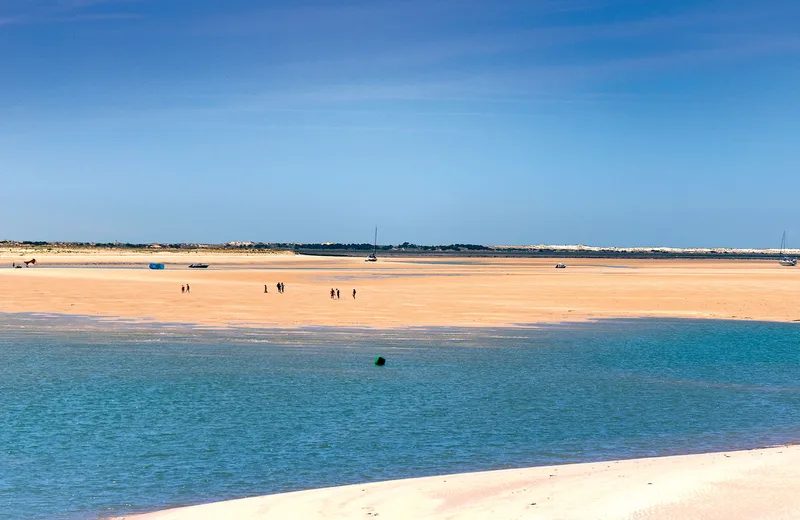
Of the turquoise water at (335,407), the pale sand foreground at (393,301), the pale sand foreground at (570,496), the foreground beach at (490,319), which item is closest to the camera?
the pale sand foreground at (570,496)

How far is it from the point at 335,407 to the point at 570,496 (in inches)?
433

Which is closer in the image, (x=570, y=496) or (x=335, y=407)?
(x=570, y=496)

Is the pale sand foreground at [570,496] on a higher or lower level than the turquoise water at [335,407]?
higher

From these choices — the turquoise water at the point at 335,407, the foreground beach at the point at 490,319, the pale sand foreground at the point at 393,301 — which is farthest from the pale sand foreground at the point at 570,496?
the pale sand foreground at the point at 393,301

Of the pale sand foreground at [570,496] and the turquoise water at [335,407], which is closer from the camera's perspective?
the pale sand foreground at [570,496]

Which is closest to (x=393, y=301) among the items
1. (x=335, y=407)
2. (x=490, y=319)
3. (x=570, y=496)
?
(x=490, y=319)

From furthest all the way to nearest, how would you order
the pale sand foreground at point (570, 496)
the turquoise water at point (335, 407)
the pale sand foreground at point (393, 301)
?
the pale sand foreground at point (393, 301)
the turquoise water at point (335, 407)
the pale sand foreground at point (570, 496)

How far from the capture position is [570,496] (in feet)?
44.5

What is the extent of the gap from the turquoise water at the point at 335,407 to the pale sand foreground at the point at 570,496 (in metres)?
1.41

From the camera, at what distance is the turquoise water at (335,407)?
55.4 feet

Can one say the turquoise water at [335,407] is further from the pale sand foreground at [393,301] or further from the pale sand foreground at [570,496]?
the pale sand foreground at [393,301]

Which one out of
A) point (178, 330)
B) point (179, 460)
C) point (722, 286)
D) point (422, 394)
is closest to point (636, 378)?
point (422, 394)

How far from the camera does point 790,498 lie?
12750mm

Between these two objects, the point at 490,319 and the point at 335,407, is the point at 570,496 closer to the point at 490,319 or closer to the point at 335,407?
the point at 335,407
